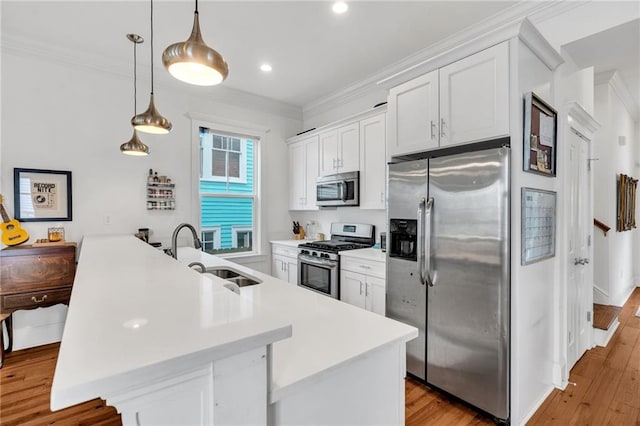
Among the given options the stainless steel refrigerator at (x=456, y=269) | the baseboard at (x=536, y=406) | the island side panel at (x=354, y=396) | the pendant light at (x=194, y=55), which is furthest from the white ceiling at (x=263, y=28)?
the baseboard at (x=536, y=406)

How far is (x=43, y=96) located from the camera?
122 inches

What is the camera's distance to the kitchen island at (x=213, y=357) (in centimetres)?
54

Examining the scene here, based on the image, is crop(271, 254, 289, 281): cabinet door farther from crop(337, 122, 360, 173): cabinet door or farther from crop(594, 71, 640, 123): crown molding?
crop(594, 71, 640, 123): crown molding

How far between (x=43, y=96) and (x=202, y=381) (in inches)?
152

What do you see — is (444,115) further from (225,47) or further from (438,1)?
(225,47)

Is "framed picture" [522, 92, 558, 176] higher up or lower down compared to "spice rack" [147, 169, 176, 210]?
higher up

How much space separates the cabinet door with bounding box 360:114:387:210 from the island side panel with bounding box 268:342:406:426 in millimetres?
2440

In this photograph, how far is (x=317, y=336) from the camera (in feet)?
3.66

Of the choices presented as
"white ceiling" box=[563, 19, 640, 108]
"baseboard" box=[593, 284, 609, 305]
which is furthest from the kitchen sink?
"baseboard" box=[593, 284, 609, 305]

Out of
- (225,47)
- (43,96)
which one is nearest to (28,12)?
(43,96)

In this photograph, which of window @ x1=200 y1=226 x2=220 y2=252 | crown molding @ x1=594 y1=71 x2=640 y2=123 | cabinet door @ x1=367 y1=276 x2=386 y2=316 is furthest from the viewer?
window @ x1=200 y1=226 x2=220 y2=252

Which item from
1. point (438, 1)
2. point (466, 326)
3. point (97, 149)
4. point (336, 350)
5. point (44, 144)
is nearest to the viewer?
point (336, 350)

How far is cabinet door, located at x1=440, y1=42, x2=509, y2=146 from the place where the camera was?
196cm

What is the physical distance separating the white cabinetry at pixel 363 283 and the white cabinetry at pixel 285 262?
91 cm
